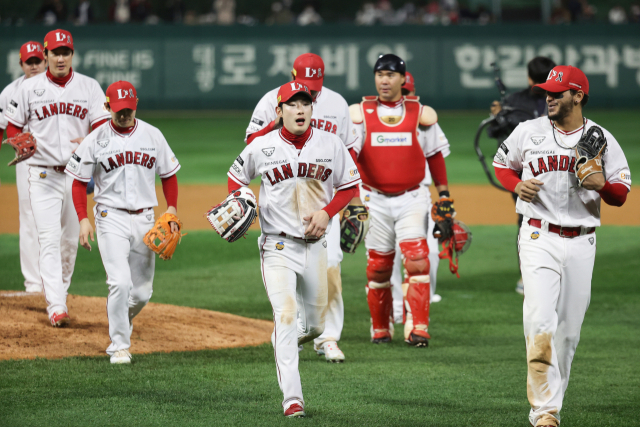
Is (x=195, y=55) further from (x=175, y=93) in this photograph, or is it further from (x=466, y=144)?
(x=466, y=144)

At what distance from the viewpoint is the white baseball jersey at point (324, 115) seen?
23.5ft

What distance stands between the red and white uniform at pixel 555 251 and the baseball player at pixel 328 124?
197 centimetres

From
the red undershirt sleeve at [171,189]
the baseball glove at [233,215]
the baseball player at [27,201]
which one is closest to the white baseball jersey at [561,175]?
the baseball glove at [233,215]

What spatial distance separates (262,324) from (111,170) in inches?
91.5

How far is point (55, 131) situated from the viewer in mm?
8055

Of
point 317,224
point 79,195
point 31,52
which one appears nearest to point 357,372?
point 317,224

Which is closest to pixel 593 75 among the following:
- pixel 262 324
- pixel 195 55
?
pixel 195 55

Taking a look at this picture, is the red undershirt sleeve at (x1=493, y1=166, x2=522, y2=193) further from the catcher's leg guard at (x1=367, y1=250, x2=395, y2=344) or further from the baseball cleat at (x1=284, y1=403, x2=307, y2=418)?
the catcher's leg guard at (x1=367, y1=250, x2=395, y2=344)

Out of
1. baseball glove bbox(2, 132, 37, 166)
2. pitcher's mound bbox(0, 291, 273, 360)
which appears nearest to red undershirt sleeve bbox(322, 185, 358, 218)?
pitcher's mound bbox(0, 291, 273, 360)

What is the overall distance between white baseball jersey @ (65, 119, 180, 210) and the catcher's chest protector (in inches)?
76.0

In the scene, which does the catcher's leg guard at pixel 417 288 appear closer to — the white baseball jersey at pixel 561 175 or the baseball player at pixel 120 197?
the baseball player at pixel 120 197

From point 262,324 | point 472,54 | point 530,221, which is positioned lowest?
point 262,324

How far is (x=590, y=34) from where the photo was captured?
2598 centimetres

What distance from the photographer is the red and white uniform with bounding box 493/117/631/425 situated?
5.20 meters
